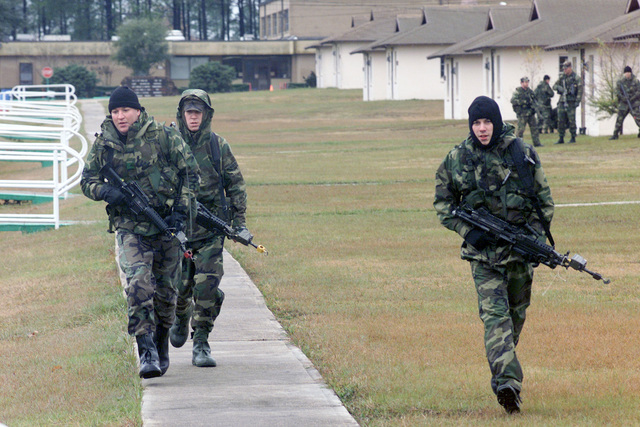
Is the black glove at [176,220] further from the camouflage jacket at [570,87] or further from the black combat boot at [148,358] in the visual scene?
the camouflage jacket at [570,87]

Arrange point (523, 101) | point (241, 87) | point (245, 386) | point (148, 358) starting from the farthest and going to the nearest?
point (241, 87) < point (523, 101) < point (148, 358) < point (245, 386)

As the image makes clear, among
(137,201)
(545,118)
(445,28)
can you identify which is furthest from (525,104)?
(445,28)

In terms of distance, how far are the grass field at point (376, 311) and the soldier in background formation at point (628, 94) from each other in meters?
7.00

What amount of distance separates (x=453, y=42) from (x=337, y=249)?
47.2 metres

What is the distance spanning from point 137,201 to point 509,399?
2778 mm

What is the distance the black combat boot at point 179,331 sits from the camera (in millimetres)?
7695

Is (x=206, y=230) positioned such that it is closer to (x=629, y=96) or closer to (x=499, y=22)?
(x=629, y=96)

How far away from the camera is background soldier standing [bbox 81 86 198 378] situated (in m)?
6.84

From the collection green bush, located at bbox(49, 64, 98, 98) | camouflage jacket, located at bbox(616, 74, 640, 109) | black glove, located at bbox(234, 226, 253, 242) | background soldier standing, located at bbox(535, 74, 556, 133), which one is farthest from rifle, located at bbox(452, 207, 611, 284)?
green bush, located at bbox(49, 64, 98, 98)

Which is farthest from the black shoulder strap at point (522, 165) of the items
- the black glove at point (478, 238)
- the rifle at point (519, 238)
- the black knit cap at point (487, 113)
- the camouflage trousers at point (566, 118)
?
the camouflage trousers at point (566, 118)

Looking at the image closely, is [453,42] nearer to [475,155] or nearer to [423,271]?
[423,271]

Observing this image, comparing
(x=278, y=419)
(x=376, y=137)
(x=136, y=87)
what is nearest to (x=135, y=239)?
(x=278, y=419)

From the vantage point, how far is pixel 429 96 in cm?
6312

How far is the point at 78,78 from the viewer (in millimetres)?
87688
